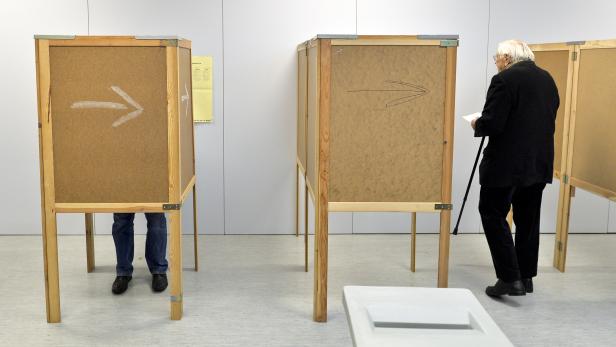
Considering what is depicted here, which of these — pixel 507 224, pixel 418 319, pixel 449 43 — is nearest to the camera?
pixel 418 319

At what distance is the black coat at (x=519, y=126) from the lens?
135 inches

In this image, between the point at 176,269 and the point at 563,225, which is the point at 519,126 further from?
the point at 176,269

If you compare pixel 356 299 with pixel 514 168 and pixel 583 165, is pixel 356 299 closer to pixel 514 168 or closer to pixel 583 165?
pixel 514 168

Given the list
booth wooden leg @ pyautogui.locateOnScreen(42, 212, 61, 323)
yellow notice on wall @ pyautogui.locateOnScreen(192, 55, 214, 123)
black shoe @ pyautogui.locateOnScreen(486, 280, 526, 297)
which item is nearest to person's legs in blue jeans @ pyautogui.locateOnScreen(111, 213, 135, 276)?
booth wooden leg @ pyautogui.locateOnScreen(42, 212, 61, 323)

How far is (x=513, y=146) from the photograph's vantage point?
3.49 meters

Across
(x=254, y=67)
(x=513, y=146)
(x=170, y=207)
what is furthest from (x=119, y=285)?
(x=513, y=146)

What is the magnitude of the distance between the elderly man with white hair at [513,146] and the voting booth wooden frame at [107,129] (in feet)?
5.15

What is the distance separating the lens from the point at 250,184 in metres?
5.12

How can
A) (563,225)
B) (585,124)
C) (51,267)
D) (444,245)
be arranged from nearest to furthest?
(51,267)
(444,245)
(585,124)
(563,225)

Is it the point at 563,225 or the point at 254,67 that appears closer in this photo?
the point at 563,225

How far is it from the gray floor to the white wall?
0.25 metres

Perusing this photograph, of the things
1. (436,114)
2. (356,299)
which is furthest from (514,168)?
(356,299)

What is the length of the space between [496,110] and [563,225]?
1242 millimetres

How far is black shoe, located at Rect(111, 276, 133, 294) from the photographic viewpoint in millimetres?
3773
